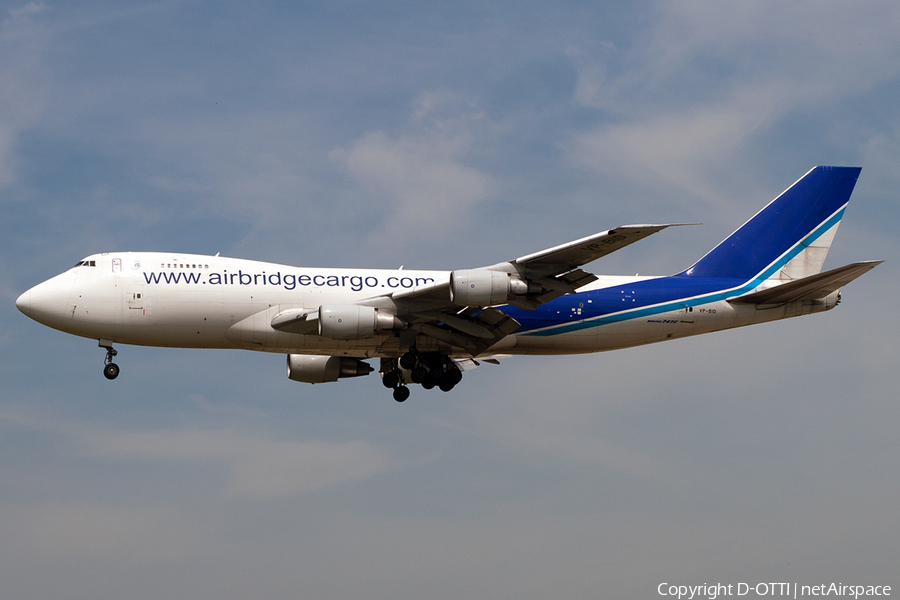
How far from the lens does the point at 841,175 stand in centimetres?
4034

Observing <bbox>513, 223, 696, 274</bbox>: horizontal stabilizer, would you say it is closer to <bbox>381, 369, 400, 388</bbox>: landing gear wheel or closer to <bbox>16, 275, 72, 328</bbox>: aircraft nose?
<bbox>381, 369, 400, 388</bbox>: landing gear wheel

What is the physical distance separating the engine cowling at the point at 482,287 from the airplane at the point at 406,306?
0.03 meters

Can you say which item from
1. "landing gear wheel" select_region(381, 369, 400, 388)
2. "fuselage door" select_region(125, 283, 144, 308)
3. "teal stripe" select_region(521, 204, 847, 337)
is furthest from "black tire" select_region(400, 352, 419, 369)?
"fuselage door" select_region(125, 283, 144, 308)

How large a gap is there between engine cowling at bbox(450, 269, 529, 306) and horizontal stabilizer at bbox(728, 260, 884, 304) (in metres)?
10.7

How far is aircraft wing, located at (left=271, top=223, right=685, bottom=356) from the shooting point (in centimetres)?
2966

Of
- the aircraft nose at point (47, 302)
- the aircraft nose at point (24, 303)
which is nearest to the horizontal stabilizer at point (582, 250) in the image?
the aircraft nose at point (47, 302)

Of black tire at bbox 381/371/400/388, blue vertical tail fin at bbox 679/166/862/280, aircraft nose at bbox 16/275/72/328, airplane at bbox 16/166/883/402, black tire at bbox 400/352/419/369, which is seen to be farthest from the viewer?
blue vertical tail fin at bbox 679/166/862/280

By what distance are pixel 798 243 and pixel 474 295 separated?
16248 millimetres

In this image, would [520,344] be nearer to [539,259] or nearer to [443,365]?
[443,365]

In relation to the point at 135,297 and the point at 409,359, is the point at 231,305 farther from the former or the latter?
the point at 409,359

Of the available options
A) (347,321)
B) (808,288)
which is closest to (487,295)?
(347,321)

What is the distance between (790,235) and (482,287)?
1588 centimetres

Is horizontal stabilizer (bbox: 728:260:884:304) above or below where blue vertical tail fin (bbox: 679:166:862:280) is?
below

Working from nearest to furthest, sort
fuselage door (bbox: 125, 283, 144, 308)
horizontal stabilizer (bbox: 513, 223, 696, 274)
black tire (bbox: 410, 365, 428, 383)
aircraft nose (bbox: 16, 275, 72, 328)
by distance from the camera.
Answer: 1. horizontal stabilizer (bbox: 513, 223, 696, 274)
2. fuselage door (bbox: 125, 283, 144, 308)
3. aircraft nose (bbox: 16, 275, 72, 328)
4. black tire (bbox: 410, 365, 428, 383)
